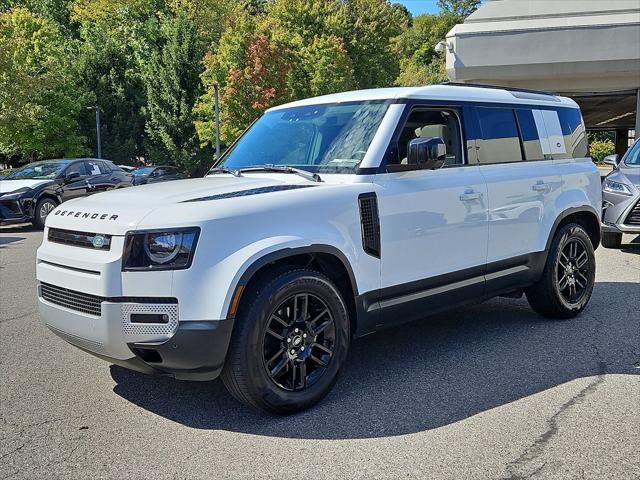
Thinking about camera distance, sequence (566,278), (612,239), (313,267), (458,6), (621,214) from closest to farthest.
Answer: (313,267), (566,278), (621,214), (612,239), (458,6)

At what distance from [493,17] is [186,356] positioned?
2019 centimetres

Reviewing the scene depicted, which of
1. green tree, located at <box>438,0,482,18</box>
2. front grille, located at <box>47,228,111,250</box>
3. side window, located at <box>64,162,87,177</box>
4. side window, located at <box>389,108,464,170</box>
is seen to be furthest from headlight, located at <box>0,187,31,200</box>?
green tree, located at <box>438,0,482,18</box>

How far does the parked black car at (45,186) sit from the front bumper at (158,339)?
11770 mm

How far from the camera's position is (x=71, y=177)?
589 inches

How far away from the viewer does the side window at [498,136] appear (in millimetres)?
5035

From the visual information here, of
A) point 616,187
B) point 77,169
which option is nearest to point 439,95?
point 616,187

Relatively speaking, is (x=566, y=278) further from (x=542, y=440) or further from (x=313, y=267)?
(x=313, y=267)

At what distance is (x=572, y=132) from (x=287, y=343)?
12.9 ft

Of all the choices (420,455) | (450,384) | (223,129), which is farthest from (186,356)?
(223,129)

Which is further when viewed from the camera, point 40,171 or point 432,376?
point 40,171

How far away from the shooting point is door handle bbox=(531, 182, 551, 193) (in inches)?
210

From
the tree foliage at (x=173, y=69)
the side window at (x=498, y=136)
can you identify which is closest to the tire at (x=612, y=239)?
the side window at (x=498, y=136)

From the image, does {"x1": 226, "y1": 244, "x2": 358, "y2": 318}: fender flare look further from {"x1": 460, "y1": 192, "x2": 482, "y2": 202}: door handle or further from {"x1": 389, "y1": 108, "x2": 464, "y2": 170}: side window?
{"x1": 460, "y1": 192, "x2": 482, "y2": 202}: door handle

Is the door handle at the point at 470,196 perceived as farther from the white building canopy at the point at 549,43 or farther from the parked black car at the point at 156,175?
the parked black car at the point at 156,175
